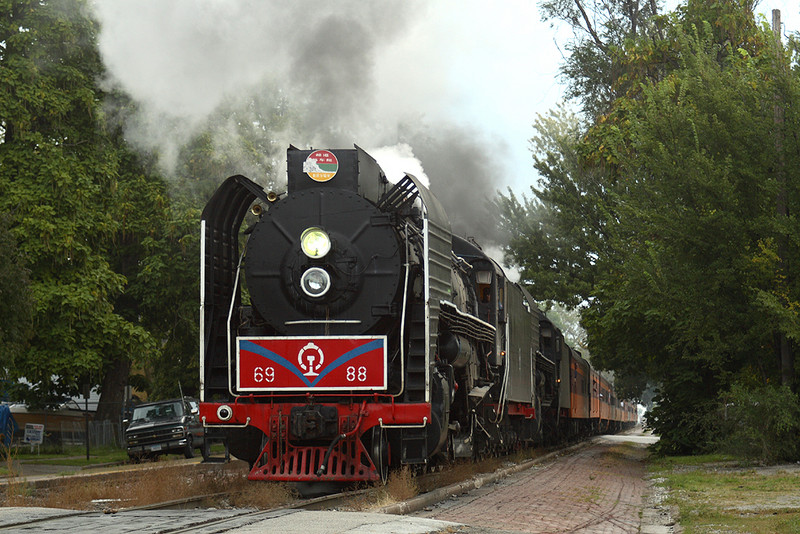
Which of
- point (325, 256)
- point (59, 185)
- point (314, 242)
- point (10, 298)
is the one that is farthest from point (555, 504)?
point (59, 185)

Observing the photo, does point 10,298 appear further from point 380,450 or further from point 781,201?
point 781,201

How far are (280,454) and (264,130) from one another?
17760mm

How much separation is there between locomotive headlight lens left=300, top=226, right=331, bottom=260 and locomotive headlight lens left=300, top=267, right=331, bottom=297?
17 centimetres

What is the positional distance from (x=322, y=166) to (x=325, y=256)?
1.14m

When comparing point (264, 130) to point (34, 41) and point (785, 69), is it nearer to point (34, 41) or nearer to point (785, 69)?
point (34, 41)

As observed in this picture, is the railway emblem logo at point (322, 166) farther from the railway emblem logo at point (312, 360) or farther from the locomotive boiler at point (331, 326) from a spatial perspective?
the railway emblem logo at point (312, 360)

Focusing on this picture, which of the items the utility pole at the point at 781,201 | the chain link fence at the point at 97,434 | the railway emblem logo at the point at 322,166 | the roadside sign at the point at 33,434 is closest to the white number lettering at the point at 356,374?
the railway emblem logo at the point at 322,166

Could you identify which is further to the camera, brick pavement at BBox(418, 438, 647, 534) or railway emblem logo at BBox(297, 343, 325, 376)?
railway emblem logo at BBox(297, 343, 325, 376)

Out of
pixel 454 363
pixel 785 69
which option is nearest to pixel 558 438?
pixel 785 69

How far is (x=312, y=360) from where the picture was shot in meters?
10.8

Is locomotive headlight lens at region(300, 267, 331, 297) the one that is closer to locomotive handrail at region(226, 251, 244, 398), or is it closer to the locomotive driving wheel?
locomotive handrail at region(226, 251, 244, 398)

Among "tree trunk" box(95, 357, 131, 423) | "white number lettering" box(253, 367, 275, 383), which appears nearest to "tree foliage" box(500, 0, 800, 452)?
"white number lettering" box(253, 367, 275, 383)

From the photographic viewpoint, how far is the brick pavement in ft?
30.9

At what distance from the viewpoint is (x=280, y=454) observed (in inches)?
415
